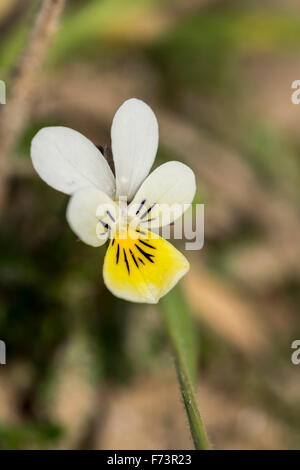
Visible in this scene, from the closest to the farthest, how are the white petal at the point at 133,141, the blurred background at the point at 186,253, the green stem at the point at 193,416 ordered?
the green stem at the point at 193,416, the white petal at the point at 133,141, the blurred background at the point at 186,253

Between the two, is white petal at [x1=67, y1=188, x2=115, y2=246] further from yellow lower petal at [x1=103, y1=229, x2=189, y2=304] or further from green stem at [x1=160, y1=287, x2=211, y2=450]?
green stem at [x1=160, y1=287, x2=211, y2=450]

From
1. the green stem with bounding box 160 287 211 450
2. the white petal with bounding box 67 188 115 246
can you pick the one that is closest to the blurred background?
the green stem with bounding box 160 287 211 450

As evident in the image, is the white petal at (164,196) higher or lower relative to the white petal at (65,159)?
lower

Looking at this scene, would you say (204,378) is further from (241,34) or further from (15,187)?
(241,34)

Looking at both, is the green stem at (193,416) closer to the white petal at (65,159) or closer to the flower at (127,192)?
the flower at (127,192)

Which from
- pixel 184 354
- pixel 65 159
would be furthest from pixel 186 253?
pixel 65 159

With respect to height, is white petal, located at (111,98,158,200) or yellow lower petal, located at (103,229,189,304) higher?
white petal, located at (111,98,158,200)

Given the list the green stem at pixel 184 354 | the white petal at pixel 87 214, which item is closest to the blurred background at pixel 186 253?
the green stem at pixel 184 354
